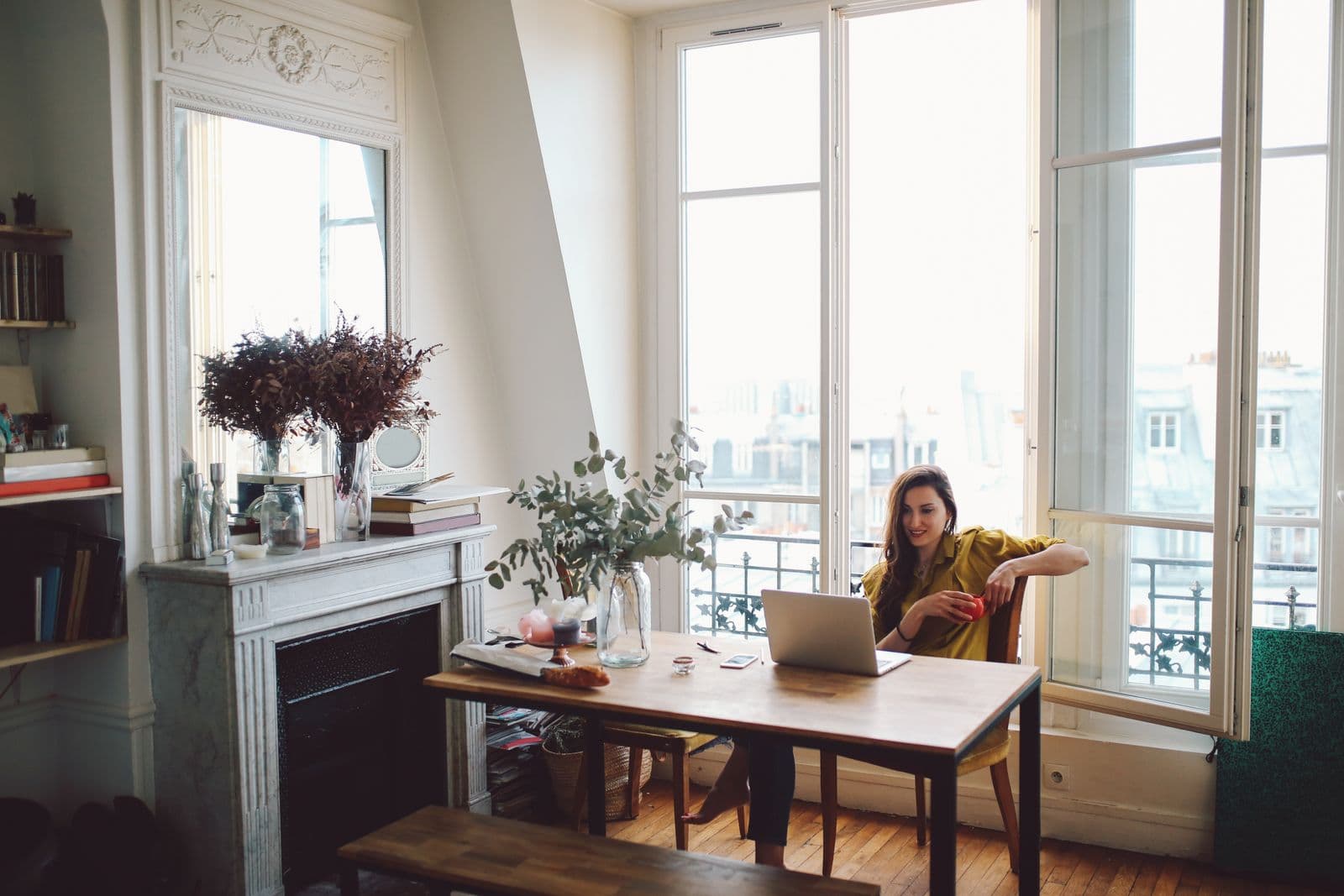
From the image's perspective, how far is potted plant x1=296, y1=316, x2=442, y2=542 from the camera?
3.28 meters

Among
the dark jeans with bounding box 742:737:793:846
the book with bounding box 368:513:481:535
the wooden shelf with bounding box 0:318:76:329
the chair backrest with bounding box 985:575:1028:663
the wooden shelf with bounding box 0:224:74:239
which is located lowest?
the dark jeans with bounding box 742:737:793:846

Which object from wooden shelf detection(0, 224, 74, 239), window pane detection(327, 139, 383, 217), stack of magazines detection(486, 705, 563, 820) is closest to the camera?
wooden shelf detection(0, 224, 74, 239)

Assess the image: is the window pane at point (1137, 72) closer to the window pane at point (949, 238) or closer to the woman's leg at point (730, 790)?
the window pane at point (949, 238)

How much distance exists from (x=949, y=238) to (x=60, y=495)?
15.9ft

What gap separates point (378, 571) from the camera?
3408 mm

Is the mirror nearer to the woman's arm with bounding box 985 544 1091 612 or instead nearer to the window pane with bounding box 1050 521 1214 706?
the woman's arm with bounding box 985 544 1091 612

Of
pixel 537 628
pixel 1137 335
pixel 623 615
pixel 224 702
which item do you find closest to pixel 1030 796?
pixel 623 615

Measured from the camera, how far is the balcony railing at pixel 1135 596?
3365mm

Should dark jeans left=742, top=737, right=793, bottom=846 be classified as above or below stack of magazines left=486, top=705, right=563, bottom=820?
above

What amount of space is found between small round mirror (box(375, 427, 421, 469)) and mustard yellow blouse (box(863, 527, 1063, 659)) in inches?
64.8

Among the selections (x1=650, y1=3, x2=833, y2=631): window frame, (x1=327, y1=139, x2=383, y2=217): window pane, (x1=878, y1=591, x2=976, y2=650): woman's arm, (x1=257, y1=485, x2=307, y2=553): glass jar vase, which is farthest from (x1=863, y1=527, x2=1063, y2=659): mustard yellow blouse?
(x1=327, y1=139, x2=383, y2=217): window pane

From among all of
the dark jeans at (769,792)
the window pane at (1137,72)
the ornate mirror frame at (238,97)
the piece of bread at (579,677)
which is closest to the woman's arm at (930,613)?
the dark jeans at (769,792)

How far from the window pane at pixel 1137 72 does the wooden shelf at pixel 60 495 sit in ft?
9.75

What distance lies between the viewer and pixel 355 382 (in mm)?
3320
